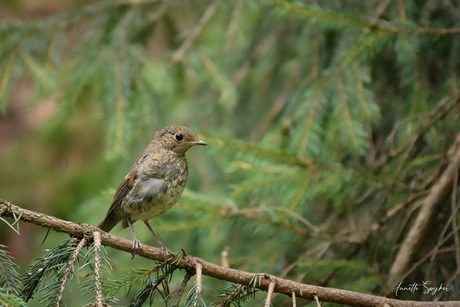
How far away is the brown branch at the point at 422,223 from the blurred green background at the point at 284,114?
45mm

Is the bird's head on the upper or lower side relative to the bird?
upper

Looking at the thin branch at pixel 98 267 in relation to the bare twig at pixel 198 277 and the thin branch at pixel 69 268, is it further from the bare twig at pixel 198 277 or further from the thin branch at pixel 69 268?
the bare twig at pixel 198 277

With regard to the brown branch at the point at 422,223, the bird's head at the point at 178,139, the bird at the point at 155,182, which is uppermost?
the bird's head at the point at 178,139

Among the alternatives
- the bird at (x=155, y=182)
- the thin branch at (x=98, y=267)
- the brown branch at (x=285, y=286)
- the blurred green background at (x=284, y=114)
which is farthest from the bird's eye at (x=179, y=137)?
the thin branch at (x=98, y=267)

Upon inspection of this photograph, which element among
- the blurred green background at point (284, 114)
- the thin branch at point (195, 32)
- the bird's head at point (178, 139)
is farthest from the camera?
the thin branch at point (195, 32)

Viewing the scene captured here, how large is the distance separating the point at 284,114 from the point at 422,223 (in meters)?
1.37

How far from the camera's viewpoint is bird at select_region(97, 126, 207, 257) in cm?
302

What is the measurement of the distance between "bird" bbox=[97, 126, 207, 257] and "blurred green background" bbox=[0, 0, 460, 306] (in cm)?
9

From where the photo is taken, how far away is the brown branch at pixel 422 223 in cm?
268

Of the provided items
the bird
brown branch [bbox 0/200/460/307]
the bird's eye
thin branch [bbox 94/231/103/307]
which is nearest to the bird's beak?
the bird

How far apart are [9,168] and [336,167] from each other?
16.7 feet

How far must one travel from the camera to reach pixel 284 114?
149 inches

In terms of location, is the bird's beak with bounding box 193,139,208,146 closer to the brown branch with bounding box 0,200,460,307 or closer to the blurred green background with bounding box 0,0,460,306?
the blurred green background with bounding box 0,0,460,306

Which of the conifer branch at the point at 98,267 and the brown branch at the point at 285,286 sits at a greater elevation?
the conifer branch at the point at 98,267
